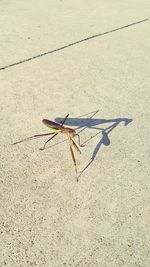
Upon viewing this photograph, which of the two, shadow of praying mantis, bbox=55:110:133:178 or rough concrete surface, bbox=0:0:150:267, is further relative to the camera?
shadow of praying mantis, bbox=55:110:133:178

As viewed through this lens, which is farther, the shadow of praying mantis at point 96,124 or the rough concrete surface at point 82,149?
the shadow of praying mantis at point 96,124

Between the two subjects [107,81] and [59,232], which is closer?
[59,232]

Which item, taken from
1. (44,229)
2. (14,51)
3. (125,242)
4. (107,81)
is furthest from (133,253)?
(14,51)

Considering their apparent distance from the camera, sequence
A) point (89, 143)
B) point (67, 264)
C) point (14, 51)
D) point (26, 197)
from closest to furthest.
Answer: point (67, 264)
point (26, 197)
point (89, 143)
point (14, 51)

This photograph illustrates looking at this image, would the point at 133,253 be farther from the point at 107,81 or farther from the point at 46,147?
the point at 107,81

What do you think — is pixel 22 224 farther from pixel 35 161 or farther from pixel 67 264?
pixel 35 161

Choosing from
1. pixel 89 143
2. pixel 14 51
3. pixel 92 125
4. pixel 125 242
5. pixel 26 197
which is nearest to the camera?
pixel 125 242

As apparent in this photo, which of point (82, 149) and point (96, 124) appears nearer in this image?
point (82, 149)
